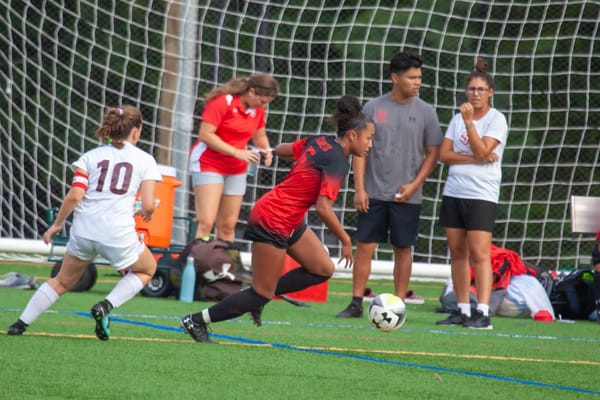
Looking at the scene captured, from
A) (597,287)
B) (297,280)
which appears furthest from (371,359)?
(597,287)

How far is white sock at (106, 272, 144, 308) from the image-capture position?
691 centimetres

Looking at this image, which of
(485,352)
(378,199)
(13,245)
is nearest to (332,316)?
(378,199)

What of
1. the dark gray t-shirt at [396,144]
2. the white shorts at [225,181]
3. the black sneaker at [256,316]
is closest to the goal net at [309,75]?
the white shorts at [225,181]

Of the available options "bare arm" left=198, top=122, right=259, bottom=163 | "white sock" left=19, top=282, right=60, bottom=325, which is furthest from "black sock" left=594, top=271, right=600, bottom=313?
"white sock" left=19, top=282, right=60, bottom=325

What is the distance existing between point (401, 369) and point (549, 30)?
30.7 ft

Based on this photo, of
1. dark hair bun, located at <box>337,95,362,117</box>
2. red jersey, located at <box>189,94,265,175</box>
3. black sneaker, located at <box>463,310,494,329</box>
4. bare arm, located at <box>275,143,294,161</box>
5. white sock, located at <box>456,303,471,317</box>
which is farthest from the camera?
red jersey, located at <box>189,94,265,175</box>

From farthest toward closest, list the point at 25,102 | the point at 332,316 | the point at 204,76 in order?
1. the point at 204,76
2. the point at 25,102
3. the point at 332,316

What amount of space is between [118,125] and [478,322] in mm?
2918

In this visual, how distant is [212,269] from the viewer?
990 cm

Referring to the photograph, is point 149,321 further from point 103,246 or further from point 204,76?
point 204,76

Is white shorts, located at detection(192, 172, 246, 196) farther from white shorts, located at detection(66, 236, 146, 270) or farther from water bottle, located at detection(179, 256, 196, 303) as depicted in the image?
white shorts, located at detection(66, 236, 146, 270)

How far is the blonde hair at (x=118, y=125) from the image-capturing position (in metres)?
6.98

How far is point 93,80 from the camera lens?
1489 centimetres

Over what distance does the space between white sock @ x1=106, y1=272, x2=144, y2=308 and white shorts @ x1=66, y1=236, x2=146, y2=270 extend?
8 cm
